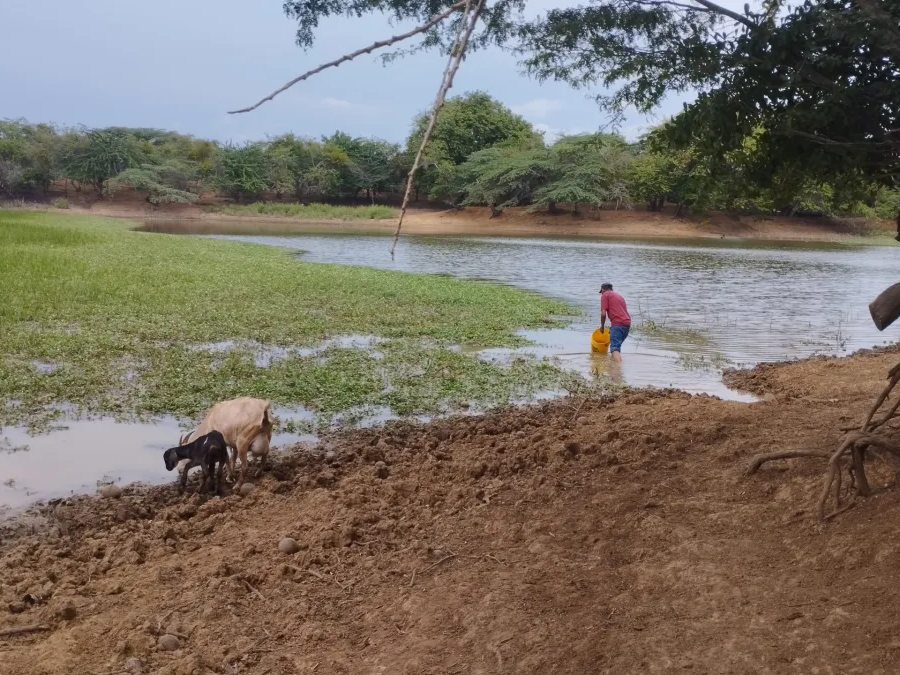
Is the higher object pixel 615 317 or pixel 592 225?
pixel 592 225

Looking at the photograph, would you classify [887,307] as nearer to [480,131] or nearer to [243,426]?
[243,426]

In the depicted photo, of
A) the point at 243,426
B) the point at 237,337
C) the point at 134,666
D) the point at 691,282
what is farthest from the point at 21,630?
the point at 691,282

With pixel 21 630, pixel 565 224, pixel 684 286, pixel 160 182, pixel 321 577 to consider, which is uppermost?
pixel 160 182

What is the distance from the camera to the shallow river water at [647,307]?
274 inches

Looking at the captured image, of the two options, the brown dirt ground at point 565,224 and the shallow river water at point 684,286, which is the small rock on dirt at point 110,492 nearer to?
the shallow river water at point 684,286

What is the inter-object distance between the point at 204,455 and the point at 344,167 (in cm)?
6739

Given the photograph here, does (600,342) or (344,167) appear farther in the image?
(344,167)

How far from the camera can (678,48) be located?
5148 mm

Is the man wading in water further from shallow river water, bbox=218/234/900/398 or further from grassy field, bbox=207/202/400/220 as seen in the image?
grassy field, bbox=207/202/400/220

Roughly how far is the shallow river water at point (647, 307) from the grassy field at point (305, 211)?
18192 millimetres

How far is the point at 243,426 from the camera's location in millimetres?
6109

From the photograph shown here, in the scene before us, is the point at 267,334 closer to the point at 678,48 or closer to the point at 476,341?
the point at 476,341

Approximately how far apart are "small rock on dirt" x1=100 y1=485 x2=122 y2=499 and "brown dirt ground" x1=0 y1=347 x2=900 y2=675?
0.09m

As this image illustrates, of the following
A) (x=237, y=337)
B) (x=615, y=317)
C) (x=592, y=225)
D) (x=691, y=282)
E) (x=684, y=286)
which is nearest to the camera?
(x=237, y=337)
